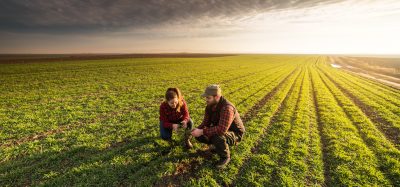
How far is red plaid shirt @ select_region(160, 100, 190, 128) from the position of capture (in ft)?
24.3

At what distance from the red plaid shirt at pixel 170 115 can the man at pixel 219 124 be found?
1.22 meters

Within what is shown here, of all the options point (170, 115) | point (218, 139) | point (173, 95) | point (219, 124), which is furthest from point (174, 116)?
point (219, 124)

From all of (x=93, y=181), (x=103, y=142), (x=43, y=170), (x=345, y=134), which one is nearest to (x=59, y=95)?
(x=103, y=142)

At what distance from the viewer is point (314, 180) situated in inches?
242

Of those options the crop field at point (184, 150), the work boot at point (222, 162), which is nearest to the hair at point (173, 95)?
the crop field at point (184, 150)

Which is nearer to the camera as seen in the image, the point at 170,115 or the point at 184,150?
the point at 170,115

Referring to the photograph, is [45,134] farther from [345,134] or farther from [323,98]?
[323,98]

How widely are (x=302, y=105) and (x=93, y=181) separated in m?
14.2

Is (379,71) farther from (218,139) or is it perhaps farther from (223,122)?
(223,122)

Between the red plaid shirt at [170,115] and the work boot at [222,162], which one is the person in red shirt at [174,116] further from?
the work boot at [222,162]

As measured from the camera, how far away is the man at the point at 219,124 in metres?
5.82

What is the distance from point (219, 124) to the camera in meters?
5.88

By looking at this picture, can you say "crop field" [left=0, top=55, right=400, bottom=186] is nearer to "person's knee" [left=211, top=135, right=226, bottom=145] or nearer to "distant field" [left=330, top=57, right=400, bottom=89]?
"person's knee" [left=211, top=135, right=226, bottom=145]

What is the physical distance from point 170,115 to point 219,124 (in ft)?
7.61
